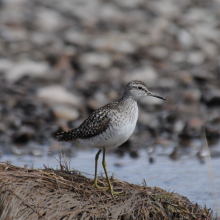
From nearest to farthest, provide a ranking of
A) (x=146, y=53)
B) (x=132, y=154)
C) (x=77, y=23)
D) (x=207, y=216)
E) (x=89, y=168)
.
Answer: (x=207, y=216) → (x=89, y=168) → (x=132, y=154) → (x=146, y=53) → (x=77, y=23)

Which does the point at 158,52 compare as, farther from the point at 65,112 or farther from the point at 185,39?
the point at 65,112

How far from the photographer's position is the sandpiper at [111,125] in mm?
6348

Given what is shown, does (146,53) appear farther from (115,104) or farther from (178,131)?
(115,104)

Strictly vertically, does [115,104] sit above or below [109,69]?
below

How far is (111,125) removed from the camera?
21.0ft

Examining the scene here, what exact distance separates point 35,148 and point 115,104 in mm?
4150

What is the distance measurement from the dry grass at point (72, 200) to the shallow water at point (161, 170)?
1.65 meters

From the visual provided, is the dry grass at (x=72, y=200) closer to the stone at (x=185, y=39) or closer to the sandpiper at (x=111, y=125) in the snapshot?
the sandpiper at (x=111, y=125)

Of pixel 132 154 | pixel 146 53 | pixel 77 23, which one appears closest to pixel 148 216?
pixel 132 154

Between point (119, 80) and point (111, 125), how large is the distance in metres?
7.73

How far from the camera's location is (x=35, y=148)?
34.4 feet

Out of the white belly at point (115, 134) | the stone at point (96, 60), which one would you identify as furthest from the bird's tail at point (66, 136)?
the stone at point (96, 60)

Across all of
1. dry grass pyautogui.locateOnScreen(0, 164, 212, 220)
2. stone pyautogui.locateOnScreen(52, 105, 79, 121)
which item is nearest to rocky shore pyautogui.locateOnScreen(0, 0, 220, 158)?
stone pyautogui.locateOnScreen(52, 105, 79, 121)

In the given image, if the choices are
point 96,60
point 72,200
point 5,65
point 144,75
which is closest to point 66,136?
point 72,200
